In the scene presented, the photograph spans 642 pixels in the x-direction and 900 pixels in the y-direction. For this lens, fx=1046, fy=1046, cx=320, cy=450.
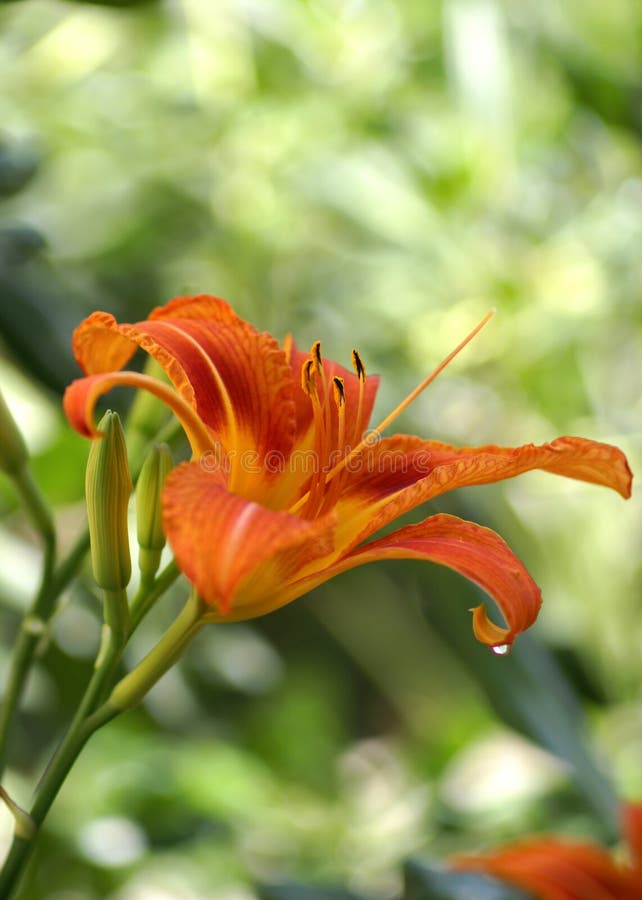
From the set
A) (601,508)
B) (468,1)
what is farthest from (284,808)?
(468,1)

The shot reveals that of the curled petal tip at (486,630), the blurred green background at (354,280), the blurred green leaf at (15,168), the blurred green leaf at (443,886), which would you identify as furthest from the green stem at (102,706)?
the blurred green background at (354,280)

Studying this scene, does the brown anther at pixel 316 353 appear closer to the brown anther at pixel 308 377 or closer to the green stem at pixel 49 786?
the brown anther at pixel 308 377

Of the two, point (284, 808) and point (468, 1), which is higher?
point (468, 1)

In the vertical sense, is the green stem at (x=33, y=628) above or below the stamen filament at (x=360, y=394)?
below

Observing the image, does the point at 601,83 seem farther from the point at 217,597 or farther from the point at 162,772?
the point at 217,597

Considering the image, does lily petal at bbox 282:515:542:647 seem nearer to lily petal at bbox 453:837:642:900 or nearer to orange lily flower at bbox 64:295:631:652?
orange lily flower at bbox 64:295:631:652
